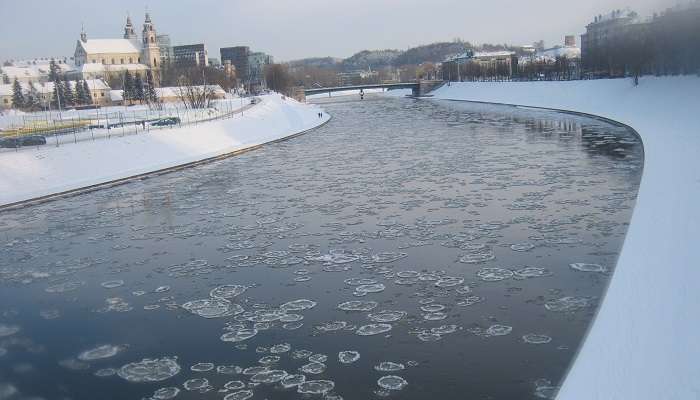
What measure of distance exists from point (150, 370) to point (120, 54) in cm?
11180

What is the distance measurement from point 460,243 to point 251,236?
5.07 meters

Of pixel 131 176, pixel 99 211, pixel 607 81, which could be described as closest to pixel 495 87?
pixel 607 81

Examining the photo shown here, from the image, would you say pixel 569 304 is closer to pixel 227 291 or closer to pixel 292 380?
pixel 292 380

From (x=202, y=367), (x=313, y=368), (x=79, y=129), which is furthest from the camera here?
(x=79, y=129)

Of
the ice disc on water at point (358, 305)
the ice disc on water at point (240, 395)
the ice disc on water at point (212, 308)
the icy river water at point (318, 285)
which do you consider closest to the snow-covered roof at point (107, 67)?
the icy river water at point (318, 285)

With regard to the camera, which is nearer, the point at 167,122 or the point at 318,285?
the point at 318,285

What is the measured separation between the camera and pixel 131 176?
26109 millimetres

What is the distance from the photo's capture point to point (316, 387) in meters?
7.39

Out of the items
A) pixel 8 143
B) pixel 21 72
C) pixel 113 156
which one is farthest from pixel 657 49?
pixel 21 72

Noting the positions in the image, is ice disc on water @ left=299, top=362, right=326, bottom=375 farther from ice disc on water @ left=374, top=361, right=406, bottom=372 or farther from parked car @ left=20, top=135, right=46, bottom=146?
parked car @ left=20, top=135, right=46, bottom=146

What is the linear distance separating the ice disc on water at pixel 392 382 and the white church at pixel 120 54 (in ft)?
336

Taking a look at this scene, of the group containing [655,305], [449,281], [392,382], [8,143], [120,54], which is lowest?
[392,382]

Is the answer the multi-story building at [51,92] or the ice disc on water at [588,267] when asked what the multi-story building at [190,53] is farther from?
the ice disc on water at [588,267]

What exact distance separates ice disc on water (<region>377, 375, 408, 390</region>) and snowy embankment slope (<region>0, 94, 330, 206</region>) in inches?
732
